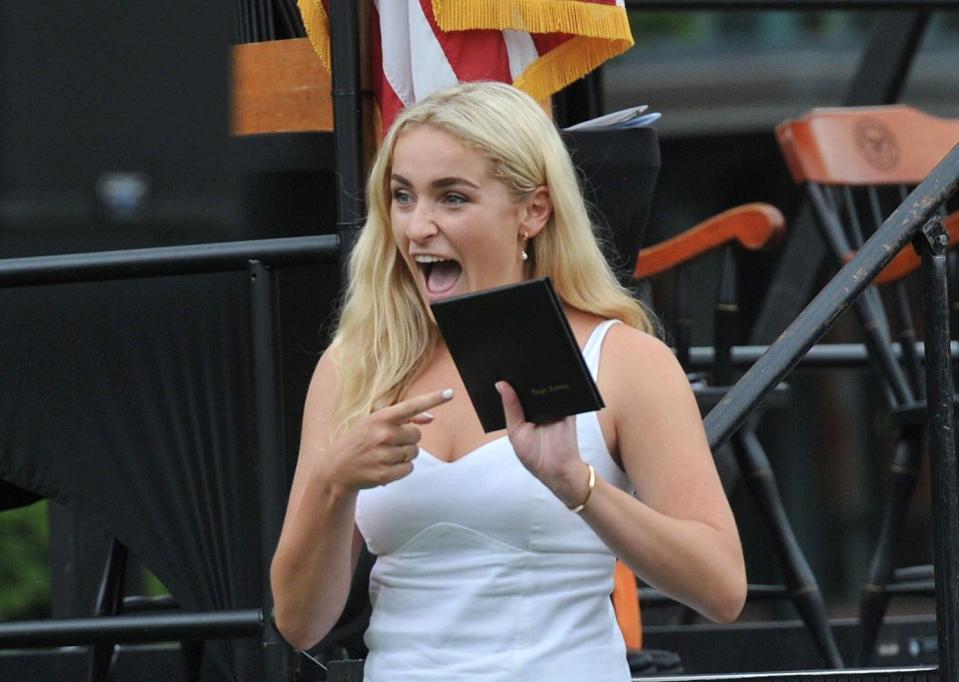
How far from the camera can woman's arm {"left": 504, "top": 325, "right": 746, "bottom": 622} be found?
1899 mm

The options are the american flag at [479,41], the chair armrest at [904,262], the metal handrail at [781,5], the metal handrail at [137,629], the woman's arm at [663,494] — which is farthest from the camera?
the chair armrest at [904,262]

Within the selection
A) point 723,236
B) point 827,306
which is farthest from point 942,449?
point 723,236

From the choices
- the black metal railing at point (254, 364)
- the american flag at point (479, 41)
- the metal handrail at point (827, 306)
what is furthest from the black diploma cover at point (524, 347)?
the american flag at point (479, 41)

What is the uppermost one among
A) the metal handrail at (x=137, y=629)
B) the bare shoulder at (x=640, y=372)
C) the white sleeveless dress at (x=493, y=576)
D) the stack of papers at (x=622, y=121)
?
the stack of papers at (x=622, y=121)

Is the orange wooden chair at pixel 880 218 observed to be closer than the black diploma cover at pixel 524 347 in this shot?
No

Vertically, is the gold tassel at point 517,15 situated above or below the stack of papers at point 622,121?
above

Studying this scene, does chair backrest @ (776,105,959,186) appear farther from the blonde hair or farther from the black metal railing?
the blonde hair

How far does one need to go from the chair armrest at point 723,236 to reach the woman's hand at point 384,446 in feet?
6.41

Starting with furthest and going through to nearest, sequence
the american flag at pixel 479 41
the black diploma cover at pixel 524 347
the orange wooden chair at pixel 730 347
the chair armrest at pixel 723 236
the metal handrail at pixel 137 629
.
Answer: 1. the chair armrest at pixel 723 236
2. the orange wooden chair at pixel 730 347
3. the american flag at pixel 479 41
4. the metal handrail at pixel 137 629
5. the black diploma cover at pixel 524 347

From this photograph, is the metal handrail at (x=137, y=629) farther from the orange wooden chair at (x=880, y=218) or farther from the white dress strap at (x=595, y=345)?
the orange wooden chair at (x=880, y=218)

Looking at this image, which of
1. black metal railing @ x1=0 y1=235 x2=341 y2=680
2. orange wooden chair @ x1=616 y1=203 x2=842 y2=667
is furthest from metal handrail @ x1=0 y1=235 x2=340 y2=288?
orange wooden chair @ x1=616 y1=203 x2=842 y2=667

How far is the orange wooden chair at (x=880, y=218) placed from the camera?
399cm

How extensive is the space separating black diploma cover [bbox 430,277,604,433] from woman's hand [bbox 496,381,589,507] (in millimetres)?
10

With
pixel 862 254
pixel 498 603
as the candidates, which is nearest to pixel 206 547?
pixel 498 603
